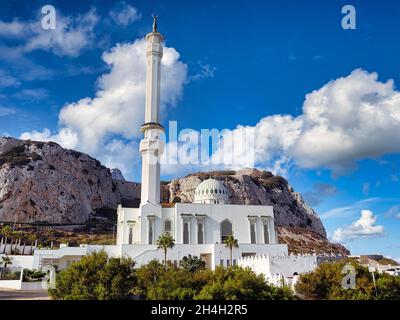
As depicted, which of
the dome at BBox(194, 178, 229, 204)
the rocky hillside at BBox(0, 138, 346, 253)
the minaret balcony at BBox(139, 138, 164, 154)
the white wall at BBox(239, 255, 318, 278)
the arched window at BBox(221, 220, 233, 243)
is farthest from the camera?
the rocky hillside at BBox(0, 138, 346, 253)

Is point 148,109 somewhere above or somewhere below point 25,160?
below

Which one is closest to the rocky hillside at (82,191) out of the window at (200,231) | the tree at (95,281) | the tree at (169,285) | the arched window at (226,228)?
the arched window at (226,228)

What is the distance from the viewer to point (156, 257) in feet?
147

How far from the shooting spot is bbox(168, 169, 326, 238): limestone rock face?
12344cm

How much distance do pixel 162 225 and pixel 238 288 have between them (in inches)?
1249

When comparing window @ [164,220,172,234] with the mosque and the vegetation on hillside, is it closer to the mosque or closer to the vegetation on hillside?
the mosque

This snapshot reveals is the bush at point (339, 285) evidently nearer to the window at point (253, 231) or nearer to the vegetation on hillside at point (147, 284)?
the vegetation on hillside at point (147, 284)

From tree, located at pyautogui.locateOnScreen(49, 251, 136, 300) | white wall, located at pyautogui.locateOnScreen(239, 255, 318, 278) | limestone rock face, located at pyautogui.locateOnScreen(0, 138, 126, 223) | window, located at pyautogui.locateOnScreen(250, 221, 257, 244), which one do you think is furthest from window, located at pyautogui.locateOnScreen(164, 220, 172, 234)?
limestone rock face, located at pyautogui.locateOnScreen(0, 138, 126, 223)

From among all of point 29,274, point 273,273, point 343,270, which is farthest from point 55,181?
point 343,270

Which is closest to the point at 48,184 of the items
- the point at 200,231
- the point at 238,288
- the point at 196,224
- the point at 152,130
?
the point at 152,130

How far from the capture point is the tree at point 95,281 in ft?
76.9

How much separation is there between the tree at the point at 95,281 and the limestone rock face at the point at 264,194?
92.4 meters

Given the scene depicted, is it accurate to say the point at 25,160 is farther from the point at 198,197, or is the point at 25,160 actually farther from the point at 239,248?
the point at 239,248

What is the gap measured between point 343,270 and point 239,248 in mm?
21272
